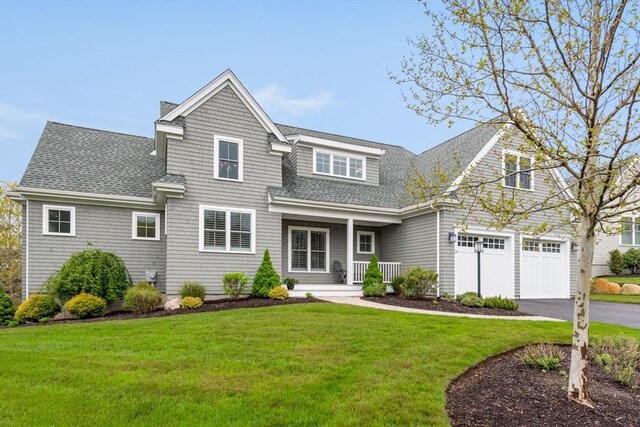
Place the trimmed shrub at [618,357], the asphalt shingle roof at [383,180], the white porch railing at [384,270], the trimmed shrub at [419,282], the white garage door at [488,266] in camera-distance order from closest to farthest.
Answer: the trimmed shrub at [618,357], the trimmed shrub at [419,282], the white garage door at [488,266], the asphalt shingle roof at [383,180], the white porch railing at [384,270]

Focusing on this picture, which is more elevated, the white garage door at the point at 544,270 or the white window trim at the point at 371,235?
the white window trim at the point at 371,235

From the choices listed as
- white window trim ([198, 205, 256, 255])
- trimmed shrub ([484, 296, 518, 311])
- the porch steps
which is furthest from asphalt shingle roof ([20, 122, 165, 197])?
trimmed shrub ([484, 296, 518, 311])

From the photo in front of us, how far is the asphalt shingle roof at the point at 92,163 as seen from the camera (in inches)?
539

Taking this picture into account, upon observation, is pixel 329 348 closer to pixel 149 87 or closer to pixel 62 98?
pixel 149 87

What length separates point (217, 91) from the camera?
1405 centimetres

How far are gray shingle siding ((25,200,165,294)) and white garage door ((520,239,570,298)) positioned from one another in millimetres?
14175

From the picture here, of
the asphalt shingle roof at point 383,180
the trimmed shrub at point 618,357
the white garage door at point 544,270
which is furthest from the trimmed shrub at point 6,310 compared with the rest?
the white garage door at point 544,270

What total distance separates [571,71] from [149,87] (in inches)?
852

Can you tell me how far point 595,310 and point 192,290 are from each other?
13178 millimetres

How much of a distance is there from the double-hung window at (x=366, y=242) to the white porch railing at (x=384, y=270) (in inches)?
47.1

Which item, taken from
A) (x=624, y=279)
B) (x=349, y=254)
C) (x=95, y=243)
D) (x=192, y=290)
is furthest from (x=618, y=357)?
(x=624, y=279)

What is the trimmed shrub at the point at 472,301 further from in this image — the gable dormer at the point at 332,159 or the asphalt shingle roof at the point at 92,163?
the asphalt shingle roof at the point at 92,163

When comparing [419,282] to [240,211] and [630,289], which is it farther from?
[630,289]

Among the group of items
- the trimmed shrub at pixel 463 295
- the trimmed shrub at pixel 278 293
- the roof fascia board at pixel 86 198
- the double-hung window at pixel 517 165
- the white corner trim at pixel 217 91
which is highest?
the white corner trim at pixel 217 91
